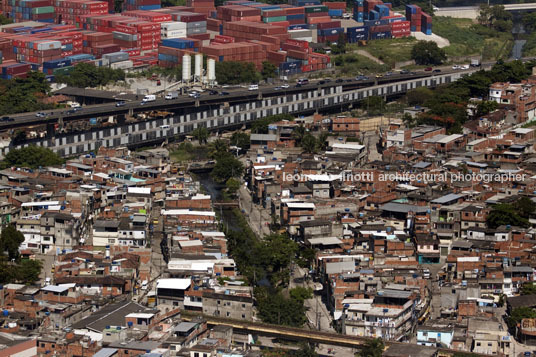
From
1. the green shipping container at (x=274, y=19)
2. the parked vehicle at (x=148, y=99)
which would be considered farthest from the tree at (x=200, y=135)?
the green shipping container at (x=274, y=19)

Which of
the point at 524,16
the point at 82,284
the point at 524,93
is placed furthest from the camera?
the point at 524,16

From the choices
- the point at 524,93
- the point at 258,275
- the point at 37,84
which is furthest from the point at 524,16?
the point at 258,275

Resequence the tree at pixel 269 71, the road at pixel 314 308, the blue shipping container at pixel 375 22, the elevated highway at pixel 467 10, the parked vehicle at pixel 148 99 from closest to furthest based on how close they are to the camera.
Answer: the road at pixel 314 308 → the parked vehicle at pixel 148 99 → the tree at pixel 269 71 → the blue shipping container at pixel 375 22 → the elevated highway at pixel 467 10

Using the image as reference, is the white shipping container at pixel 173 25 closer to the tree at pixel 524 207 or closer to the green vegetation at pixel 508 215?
the tree at pixel 524 207

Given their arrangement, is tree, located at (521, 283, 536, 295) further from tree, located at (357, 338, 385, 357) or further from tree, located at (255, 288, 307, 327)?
tree, located at (255, 288, 307, 327)

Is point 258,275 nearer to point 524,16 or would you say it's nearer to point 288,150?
point 288,150

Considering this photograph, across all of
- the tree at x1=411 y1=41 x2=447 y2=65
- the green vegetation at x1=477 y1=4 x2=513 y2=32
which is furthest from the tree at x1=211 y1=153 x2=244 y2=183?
the green vegetation at x1=477 y1=4 x2=513 y2=32

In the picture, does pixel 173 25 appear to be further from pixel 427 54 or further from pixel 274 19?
pixel 427 54
